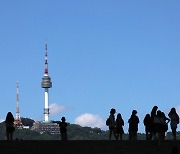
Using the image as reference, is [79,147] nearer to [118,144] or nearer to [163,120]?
[118,144]

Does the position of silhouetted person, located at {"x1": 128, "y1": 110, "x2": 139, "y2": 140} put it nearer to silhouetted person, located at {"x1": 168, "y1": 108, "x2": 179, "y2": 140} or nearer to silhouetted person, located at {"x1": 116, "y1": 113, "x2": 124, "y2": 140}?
silhouetted person, located at {"x1": 116, "y1": 113, "x2": 124, "y2": 140}

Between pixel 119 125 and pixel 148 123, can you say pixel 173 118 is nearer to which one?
pixel 148 123

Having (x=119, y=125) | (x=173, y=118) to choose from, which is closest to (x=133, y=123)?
(x=119, y=125)

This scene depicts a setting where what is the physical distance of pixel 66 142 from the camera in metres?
A: 27.7

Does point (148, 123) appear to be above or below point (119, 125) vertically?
below

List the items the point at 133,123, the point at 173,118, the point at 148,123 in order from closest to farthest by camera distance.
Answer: the point at 148,123 → the point at 133,123 → the point at 173,118

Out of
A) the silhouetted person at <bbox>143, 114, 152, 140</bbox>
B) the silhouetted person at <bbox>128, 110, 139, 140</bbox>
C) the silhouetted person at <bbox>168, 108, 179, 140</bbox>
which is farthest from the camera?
the silhouetted person at <bbox>168, 108, 179, 140</bbox>

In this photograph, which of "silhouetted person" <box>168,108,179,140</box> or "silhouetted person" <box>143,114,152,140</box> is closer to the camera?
"silhouetted person" <box>143,114,152,140</box>

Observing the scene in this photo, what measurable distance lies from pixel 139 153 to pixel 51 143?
3.08 metres

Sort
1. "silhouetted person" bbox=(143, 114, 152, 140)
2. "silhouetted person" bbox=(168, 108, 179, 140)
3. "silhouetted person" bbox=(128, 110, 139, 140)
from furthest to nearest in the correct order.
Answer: "silhouetted person" bbox=(168, 108, 179, 140)
"silhouetted person" bbox=(128, 110, 139, 140)
"silhouetted person" bbox=(143, 114, 152, 140)

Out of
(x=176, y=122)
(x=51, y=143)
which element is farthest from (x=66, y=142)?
(x=176, y=122)

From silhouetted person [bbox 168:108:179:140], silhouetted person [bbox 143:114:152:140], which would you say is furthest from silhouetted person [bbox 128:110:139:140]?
silhouetted person [bbox 168:108:179:140]

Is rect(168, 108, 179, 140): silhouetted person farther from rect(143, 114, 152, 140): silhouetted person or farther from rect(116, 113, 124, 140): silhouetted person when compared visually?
rect(116, 113, 124, 140): silhouetted person

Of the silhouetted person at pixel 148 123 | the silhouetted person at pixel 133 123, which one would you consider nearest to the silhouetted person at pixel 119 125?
the silhouetted person at pixel 133 123
